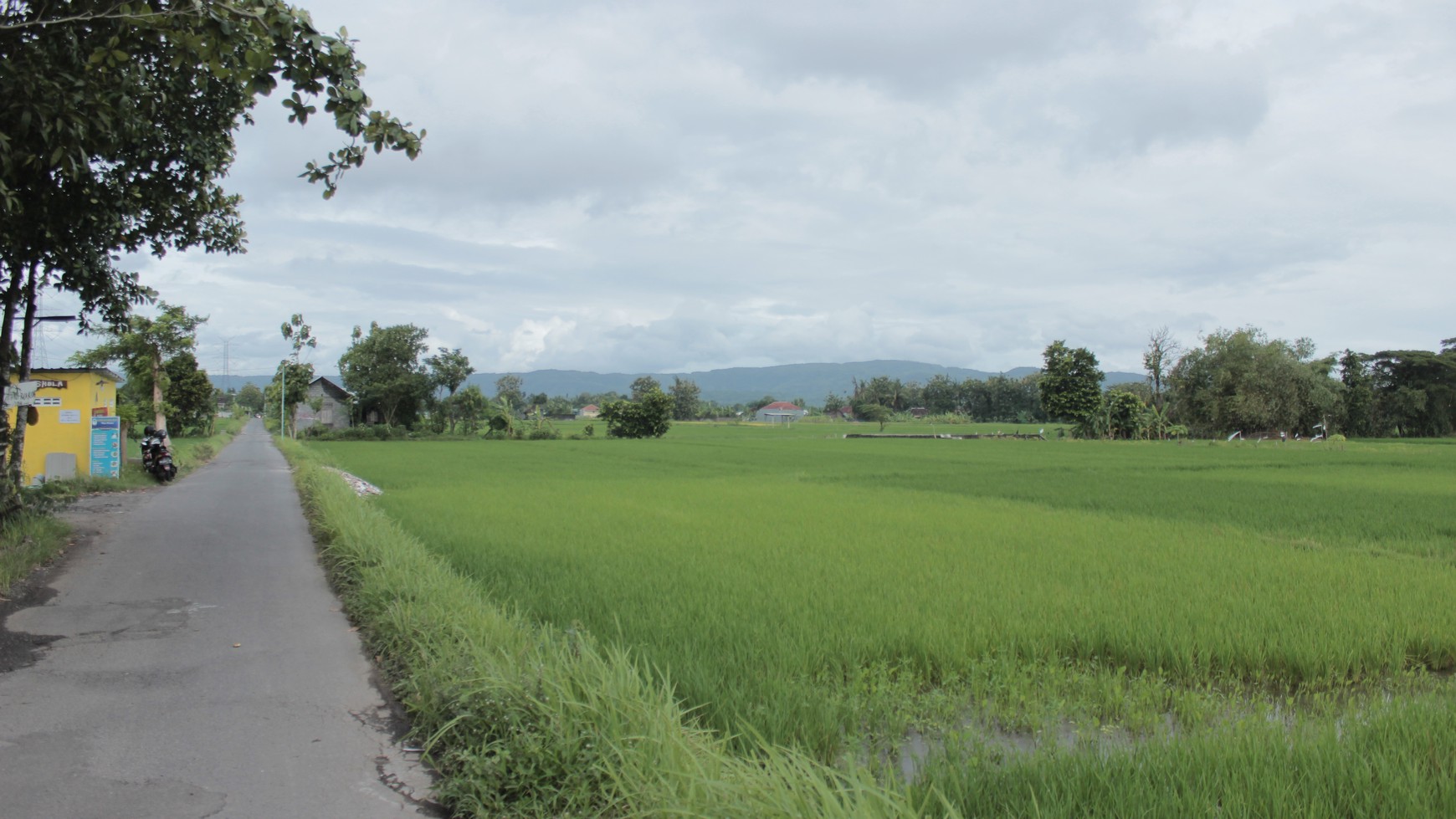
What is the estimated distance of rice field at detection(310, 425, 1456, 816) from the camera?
3.22 m

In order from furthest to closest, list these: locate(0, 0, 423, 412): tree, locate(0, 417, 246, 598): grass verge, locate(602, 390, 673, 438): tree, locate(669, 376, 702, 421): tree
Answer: locate(669, 376, 702, 421): tree, locate(602, 390, 673, 438): tree, locate(0, 417, 246, 598): grass verge, locate(0, 0, 423, 412): tree

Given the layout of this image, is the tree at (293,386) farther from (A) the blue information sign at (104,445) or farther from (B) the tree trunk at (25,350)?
(B) the tree trunk at (25,350)

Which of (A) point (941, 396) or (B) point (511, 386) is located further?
(A) point (941, 396)

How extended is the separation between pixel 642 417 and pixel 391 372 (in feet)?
52.4

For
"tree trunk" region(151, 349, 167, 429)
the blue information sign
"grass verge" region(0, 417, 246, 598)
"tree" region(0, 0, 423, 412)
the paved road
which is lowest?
the paved road

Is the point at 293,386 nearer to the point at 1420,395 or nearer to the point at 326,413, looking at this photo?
the point at 326,413

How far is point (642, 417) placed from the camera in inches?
2170

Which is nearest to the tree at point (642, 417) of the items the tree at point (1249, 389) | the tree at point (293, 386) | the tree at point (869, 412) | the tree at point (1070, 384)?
the tree at point (293, 386)

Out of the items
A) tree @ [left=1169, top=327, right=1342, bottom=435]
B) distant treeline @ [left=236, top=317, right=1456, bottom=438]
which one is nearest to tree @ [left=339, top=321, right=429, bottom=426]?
distant treeline @ [left=236, top=317, right=1456, bottom=438]

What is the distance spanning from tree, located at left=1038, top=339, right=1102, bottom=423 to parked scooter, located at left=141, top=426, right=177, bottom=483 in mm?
53761

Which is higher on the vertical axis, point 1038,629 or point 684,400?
point 684,400

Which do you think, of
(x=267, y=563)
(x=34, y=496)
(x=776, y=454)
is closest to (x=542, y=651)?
(x=267, y=563)

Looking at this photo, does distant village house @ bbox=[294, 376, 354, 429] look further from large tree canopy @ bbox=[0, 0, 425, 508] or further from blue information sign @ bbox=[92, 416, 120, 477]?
large tree canopy @ bbox=[0, 0, 425, 508]

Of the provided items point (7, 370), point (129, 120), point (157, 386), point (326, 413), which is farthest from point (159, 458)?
point (326, 413)
